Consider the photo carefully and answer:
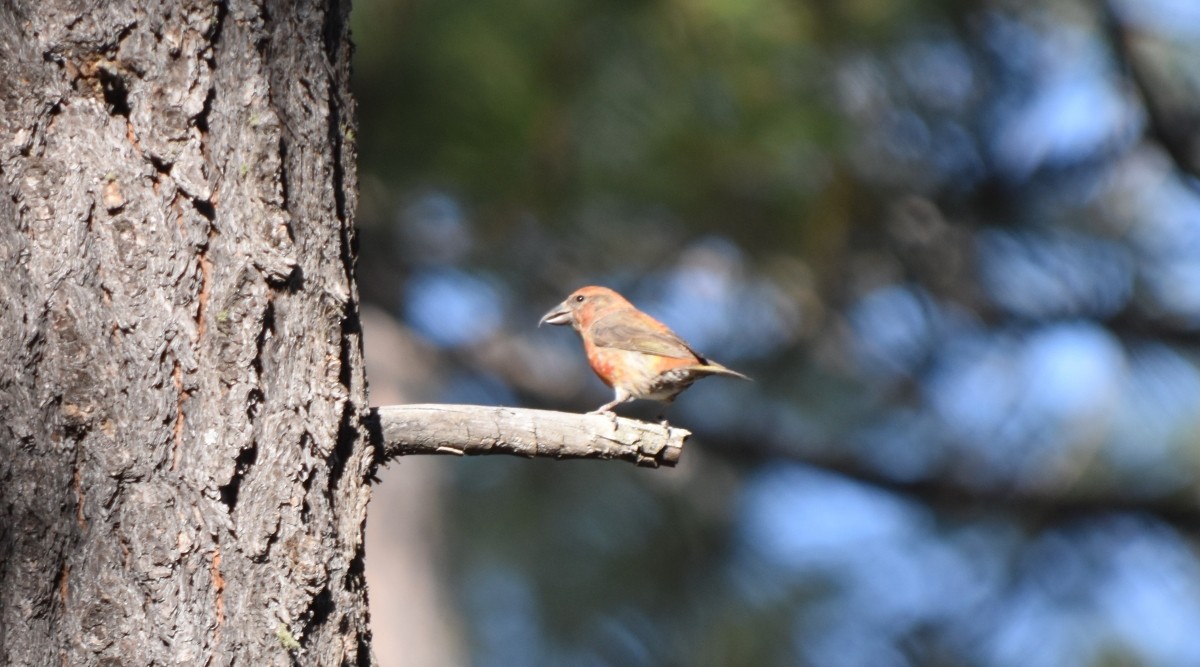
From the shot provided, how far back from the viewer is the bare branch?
2453 mm

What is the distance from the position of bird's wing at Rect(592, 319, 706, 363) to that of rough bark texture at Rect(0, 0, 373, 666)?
9.01ft

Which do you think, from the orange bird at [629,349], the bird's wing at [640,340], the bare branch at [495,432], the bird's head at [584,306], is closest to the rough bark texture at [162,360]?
the bare branch at [495,432]

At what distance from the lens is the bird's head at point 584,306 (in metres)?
5.26

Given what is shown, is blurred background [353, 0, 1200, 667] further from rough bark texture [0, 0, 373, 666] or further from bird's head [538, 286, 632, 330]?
rough bark texture [0, 0, 373, 666]

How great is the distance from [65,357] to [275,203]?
0.43 metres

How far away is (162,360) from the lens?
2.12 m

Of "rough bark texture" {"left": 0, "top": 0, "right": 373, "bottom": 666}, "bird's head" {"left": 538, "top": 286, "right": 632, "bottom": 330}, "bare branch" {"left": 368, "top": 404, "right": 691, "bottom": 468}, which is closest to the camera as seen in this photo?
"rough bark texture" {"left": 0, "top": 0, "right": 373, "bottom": 666}

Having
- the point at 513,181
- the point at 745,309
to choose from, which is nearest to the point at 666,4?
the point at 513,181

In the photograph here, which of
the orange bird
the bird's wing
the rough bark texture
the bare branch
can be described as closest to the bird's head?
the orange bird

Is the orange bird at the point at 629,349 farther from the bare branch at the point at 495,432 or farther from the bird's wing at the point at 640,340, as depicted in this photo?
the bare branch at the point at 495,432

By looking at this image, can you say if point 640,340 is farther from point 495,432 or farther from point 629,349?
point 495,432

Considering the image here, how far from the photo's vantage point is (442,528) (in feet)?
25.5

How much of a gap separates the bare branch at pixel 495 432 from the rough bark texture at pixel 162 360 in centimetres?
20

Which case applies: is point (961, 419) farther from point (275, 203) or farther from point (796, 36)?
point (275, 203)
